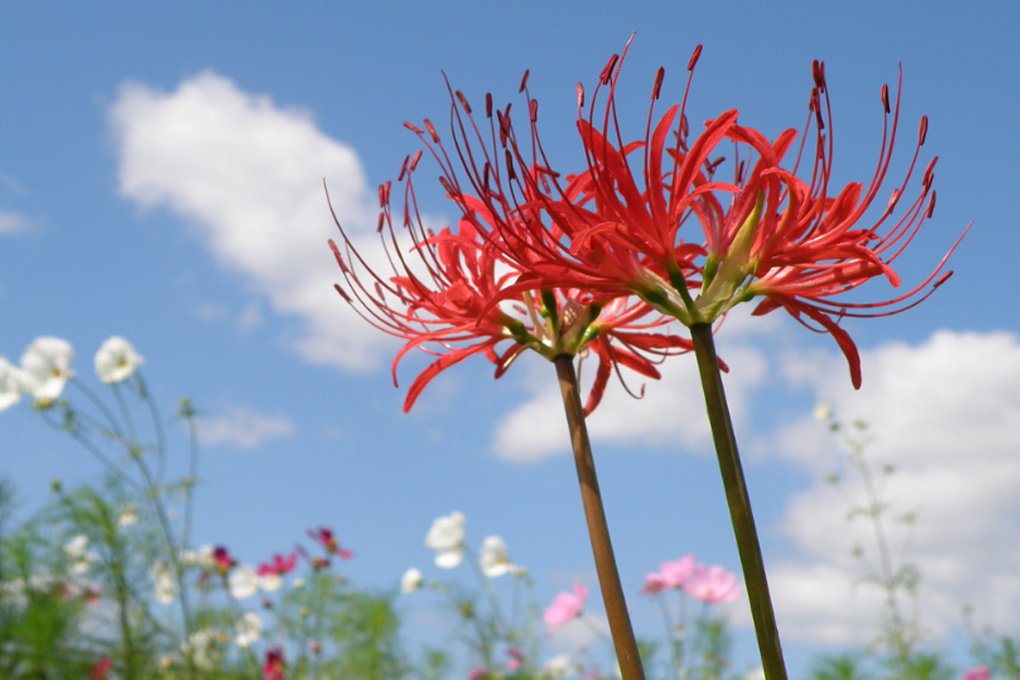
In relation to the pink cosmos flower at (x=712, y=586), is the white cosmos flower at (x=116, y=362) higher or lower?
higher

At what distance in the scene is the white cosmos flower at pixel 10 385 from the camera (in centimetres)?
459

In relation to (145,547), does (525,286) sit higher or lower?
lower

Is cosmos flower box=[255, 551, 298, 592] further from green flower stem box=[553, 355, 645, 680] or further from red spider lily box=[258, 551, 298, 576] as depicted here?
green flower stem box=[553, 355, 645, 680]

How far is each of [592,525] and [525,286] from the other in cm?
31

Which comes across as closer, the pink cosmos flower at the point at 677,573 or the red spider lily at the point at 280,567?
the pink cosmos flower at the point at 677,573

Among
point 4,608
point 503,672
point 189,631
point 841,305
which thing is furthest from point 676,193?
point 4,608

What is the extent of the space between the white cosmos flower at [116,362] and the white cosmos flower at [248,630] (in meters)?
1.38

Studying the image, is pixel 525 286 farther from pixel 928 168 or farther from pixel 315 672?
pixel 315 672

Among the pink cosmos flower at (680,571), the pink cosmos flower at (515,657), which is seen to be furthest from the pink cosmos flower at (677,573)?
the pink cosmos flower at (515,657)

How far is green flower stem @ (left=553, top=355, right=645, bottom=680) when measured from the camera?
1.19 meters

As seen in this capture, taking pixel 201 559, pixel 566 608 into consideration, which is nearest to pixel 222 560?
pixel 201 559

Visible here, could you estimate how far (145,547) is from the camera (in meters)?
5.18

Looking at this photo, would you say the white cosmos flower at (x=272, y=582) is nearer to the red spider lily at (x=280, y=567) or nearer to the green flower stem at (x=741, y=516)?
the red spider lily at (x=280, y=567)

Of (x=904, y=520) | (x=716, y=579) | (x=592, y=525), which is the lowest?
(x=592, y=525)
